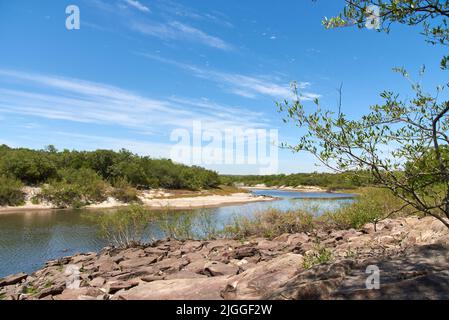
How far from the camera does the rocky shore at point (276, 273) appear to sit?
5.71 meters

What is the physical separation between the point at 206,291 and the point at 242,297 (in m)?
1.14

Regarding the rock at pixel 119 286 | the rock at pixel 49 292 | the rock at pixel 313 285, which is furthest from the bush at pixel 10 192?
the rock at pixel 313 285

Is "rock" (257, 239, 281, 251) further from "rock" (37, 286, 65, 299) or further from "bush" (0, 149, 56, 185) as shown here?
"bush" (0, 149, 56, 185)

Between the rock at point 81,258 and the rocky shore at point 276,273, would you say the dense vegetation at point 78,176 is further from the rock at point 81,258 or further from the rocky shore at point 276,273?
the rocky shore at point 276,273

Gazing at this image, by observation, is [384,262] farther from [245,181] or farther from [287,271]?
[245,181]

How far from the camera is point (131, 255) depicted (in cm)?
1577

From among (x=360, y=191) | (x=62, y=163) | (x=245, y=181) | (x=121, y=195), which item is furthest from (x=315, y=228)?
(x=245, y=181)

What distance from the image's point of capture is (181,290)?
7824 millimetres

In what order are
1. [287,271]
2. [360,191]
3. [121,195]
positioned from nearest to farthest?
[287,271]
[360,191]
[121,195]

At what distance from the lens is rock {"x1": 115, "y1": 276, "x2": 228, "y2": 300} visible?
24.1ft

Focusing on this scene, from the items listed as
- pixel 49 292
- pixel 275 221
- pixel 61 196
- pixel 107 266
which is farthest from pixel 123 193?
pixel 49 292

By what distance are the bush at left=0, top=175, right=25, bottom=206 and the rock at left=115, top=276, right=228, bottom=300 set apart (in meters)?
43.9

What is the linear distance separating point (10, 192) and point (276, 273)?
47.5 meters

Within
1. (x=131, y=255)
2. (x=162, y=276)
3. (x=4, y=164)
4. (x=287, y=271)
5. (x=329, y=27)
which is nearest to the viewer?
(x=329, y=27)
